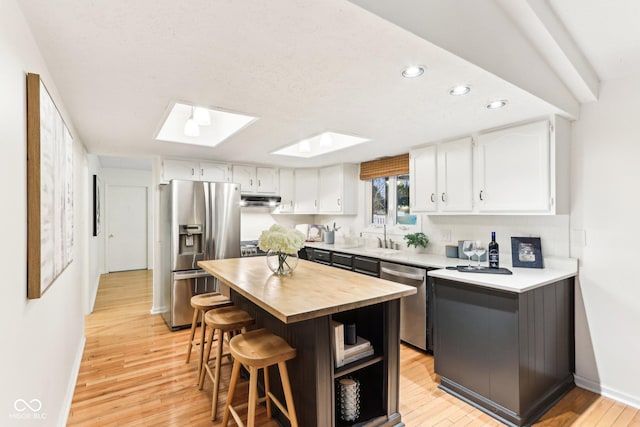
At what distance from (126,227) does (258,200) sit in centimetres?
442

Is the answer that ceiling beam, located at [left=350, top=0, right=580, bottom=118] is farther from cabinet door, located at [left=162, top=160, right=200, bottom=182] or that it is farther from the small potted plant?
cabinet door, located at [left=162, top=160, right=200, bottom=182]

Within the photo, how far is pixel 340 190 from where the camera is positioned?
4.55 m

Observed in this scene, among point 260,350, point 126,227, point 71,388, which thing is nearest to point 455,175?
point 260,350

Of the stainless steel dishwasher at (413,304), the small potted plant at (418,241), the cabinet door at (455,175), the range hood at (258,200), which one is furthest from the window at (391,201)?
the range hood at (258,200)

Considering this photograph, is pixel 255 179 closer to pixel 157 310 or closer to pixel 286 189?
pixel 286 189

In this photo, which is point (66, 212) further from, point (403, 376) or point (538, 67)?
point (538, 67)

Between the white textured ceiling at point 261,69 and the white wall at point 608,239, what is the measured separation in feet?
1.74

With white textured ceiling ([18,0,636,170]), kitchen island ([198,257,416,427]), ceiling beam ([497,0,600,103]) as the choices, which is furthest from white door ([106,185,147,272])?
ceiling beam ([497,0,600,103])

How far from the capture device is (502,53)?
1684mm

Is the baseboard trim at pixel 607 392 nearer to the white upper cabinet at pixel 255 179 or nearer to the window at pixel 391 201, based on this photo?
the window at pixel 391 201

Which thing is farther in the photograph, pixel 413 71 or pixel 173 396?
pixel 173 396

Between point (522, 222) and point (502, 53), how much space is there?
171 cm

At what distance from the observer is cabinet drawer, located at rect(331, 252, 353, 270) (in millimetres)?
3850

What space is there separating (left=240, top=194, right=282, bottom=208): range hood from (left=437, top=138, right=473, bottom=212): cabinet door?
2.41 meters
